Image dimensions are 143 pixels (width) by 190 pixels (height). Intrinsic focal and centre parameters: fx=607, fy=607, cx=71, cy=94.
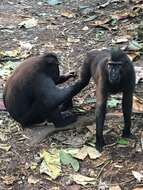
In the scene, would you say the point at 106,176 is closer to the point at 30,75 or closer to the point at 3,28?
the point at 30,75

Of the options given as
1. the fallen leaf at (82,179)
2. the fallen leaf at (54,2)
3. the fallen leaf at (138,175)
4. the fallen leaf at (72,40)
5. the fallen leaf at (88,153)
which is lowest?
the fallen leaf at (82,179)

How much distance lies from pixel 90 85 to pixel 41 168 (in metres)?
1.96

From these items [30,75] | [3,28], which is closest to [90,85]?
[30,75]

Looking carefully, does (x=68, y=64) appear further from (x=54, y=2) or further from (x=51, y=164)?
(x=54, y=2)

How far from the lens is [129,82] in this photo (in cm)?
640

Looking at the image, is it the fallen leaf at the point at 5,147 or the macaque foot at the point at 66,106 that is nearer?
the fallen leaf at the point at 5,147

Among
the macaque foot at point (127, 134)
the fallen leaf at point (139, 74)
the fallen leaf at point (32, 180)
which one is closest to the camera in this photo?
the fallen leaf at point (32, 180)

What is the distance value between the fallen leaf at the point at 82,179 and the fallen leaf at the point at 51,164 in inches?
7.4

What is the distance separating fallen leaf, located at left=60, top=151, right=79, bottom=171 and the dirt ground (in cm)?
5

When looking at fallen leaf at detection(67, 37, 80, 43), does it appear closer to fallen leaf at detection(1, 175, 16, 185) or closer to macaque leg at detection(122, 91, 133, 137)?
macaque leg at detection(122, 91, 133, 137)

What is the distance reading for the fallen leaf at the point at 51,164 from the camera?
20.3 feet

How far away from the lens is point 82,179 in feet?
A: 20.0

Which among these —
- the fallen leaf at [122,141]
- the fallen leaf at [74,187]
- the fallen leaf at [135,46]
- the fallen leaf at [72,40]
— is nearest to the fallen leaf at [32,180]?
the fallen leaf at [74,187]

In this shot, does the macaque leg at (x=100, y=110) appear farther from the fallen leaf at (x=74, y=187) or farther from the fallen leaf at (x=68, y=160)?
the fallen leaf at (x=74, y=187)
